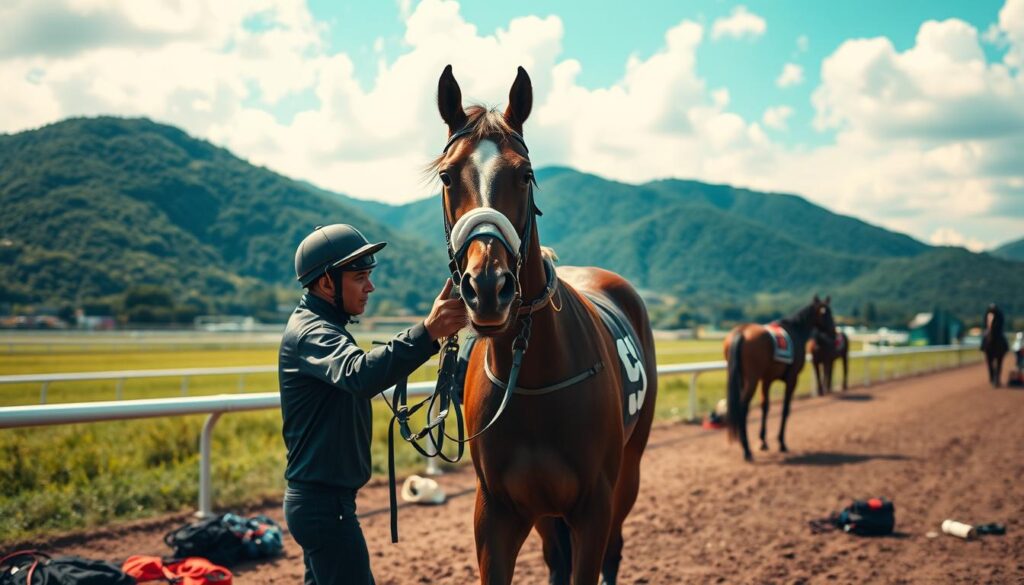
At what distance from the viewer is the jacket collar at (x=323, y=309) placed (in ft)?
7.94

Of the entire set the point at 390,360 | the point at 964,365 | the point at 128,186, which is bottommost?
the point at 964,365

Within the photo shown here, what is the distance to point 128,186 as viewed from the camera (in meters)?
116

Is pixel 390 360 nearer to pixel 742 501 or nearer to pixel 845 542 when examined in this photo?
pixel 845 542

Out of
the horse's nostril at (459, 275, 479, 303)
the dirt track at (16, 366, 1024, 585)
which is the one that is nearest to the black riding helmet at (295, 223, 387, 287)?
the horse's nostril at (459, 275, 479, 303)

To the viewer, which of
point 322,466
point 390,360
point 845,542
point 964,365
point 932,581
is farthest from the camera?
point 964,365

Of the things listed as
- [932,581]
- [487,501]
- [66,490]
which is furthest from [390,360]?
[66,490]

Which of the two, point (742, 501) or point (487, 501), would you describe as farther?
point (742, 501)

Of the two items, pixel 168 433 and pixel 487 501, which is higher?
pixel 487 501

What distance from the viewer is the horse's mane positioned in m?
2.33

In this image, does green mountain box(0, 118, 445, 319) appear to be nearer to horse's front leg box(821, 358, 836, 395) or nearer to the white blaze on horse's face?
horse's front leg box(821, 358, 836, 395)

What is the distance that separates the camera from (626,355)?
344 cm

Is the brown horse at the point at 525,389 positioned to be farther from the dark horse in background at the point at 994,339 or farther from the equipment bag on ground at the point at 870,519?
the dark horse in background at the point at 994,339

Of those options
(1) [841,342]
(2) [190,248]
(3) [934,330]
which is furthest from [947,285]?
(1) [841,342]

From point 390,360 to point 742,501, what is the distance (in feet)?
17.9
